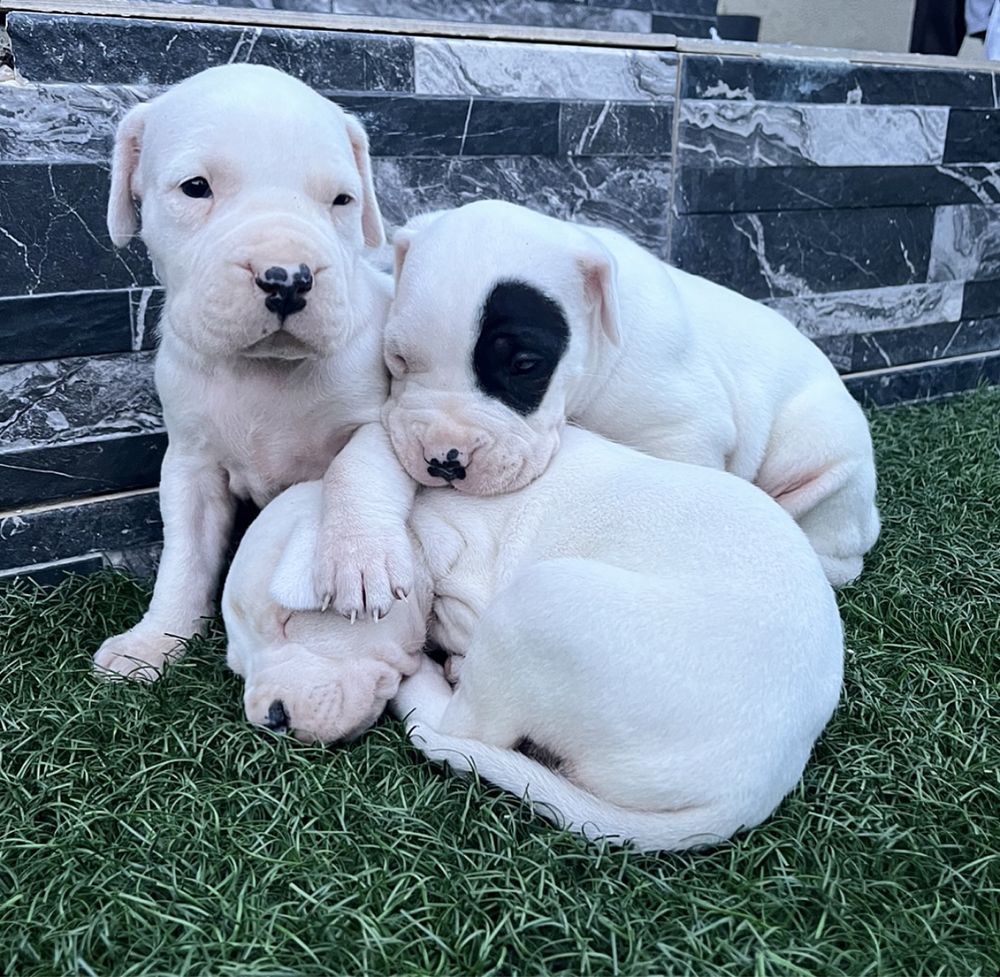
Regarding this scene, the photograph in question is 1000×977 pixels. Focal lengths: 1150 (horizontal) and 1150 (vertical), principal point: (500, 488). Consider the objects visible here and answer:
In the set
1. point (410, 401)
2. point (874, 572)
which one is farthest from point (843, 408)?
point (410, 401)

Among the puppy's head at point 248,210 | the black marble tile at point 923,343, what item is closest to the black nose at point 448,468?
the puppy's head at point 248,210

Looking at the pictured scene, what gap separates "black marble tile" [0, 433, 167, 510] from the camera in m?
3.78

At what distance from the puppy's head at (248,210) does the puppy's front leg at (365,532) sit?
33 centimetres

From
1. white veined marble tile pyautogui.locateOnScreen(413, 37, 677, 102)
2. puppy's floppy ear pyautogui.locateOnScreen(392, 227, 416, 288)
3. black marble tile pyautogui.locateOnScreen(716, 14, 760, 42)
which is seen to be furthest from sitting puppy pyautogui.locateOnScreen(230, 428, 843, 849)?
black marble tile pyautogui.locateOnScreen(716, 14, 760, 42)

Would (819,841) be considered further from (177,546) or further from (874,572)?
(177,546)

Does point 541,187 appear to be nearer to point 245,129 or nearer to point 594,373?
point 594,373

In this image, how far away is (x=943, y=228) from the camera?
242 inches

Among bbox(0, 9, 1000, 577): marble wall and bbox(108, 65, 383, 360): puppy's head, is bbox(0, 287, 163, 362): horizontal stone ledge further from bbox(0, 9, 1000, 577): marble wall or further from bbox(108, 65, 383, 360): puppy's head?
bbox(108, 65, 383, 360): puppy's head

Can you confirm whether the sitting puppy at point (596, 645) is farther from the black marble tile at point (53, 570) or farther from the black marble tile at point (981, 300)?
the black marble tile at point (981, 300)

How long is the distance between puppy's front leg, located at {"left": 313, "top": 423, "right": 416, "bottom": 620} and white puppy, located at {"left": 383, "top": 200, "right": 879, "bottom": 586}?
0.08 m

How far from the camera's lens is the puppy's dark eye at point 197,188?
292cm

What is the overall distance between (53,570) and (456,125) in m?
2.17

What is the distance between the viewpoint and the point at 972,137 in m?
6.04

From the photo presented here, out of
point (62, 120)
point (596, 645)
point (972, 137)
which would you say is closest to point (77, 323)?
point (62, 120)
